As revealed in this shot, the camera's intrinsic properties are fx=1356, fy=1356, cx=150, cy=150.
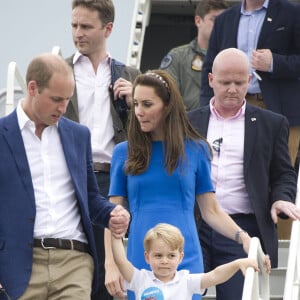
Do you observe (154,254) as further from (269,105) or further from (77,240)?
(269,105)

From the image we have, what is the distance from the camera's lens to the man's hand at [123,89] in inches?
338

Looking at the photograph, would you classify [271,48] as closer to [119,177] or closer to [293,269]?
[293,269]

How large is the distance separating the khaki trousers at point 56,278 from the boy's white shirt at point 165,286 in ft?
0.87

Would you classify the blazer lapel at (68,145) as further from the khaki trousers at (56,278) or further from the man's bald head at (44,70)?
the khaki trousers at (56,278)

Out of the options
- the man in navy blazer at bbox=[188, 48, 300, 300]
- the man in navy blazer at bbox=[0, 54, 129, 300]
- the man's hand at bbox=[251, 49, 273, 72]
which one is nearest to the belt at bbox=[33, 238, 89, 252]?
the man in navy blazer at bbox=[0, 54, 129, 300]

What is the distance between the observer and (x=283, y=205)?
26.3 feet

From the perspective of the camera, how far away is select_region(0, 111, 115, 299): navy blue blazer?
685cm

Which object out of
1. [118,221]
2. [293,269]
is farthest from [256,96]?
[118,221]

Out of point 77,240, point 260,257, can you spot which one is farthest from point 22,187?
point 260,257

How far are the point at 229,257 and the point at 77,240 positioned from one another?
1.27 meters

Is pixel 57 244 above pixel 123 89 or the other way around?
the other way around

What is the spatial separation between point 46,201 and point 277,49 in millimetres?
3289

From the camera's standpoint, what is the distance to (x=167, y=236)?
6828mm

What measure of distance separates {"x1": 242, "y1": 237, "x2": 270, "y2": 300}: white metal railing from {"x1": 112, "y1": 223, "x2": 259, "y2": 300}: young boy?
0.09 metres
